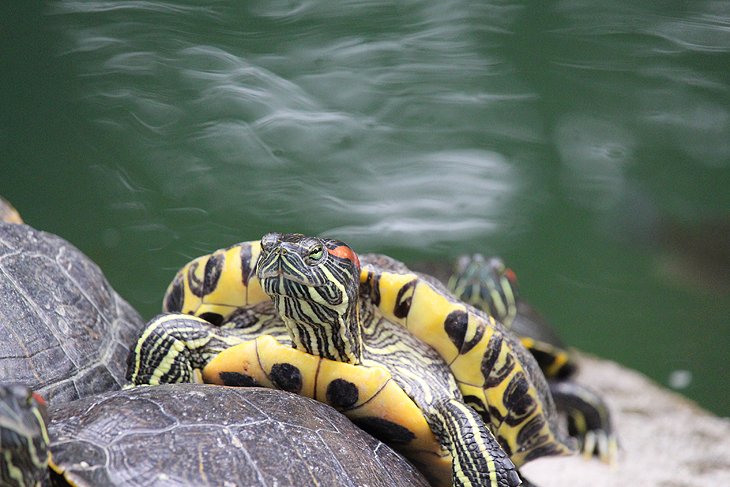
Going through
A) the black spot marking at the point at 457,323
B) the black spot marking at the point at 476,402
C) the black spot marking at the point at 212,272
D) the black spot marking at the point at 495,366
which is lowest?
the black spot marking at the point at 476,402

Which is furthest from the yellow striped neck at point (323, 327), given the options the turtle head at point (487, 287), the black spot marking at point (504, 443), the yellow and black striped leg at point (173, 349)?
the turtle head at point (487, 287)

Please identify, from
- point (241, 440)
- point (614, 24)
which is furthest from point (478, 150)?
point (241, 440)

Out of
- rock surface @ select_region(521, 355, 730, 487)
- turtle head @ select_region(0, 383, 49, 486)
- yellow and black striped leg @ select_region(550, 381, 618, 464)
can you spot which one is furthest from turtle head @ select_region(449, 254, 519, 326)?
turtle head @ select_region(0, 383, 49, 486)

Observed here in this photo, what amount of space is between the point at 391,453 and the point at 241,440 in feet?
1.49

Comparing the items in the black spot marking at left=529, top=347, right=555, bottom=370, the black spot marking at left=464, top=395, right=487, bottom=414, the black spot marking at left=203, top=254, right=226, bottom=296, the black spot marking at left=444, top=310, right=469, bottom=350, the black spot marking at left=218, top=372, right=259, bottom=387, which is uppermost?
the black spot marking at left=203, top=254, right=226, bottom=296

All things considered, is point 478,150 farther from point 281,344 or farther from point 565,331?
point 281,344

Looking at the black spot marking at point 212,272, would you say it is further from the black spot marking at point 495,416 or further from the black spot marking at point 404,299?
the black spot marking at point 495,416

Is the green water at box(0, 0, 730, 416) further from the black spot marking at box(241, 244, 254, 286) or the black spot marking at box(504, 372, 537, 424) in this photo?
the black spot marking at box(504, 372, 537, 424)

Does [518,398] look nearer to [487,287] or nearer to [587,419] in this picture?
[487,287]

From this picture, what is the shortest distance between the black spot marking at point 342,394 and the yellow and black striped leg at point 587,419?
1914 mm

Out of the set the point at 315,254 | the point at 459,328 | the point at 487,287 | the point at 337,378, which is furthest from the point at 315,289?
the point at 487,287

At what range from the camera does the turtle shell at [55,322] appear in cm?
157

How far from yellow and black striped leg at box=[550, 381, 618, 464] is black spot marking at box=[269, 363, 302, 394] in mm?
1975

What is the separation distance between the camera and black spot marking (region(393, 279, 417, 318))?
1.81m
